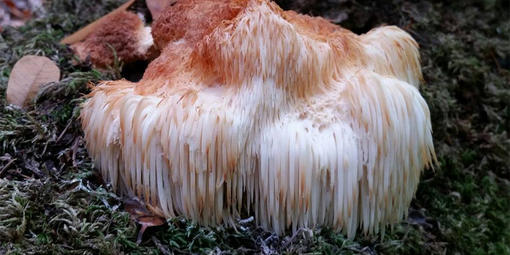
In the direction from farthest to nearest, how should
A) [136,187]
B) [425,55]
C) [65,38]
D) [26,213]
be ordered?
[425,55] → [65,38] → [136,187] → [26,213]

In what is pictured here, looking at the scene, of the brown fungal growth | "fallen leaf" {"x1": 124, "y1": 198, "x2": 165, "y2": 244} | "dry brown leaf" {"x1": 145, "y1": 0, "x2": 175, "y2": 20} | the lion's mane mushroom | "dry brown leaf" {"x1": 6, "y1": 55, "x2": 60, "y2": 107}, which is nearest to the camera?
the lion's mane mushroom

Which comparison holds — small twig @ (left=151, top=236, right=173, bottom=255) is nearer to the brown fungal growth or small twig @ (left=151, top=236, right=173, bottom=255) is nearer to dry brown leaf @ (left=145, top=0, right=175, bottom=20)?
the brown fungal growth

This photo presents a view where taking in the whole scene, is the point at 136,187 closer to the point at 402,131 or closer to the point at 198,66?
the point at 198,66

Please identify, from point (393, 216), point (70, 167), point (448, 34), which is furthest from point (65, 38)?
point (448, 34)

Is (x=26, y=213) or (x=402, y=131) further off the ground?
(x=402, y=131)

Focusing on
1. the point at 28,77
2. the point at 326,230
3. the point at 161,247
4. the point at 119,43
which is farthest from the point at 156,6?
the point at 326,230

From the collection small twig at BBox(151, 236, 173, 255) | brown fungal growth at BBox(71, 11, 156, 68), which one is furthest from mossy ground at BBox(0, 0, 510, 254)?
brown fungal growth at BBox(71, 11, 156, 68)

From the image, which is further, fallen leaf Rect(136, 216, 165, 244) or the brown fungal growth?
the brown fungal growth
